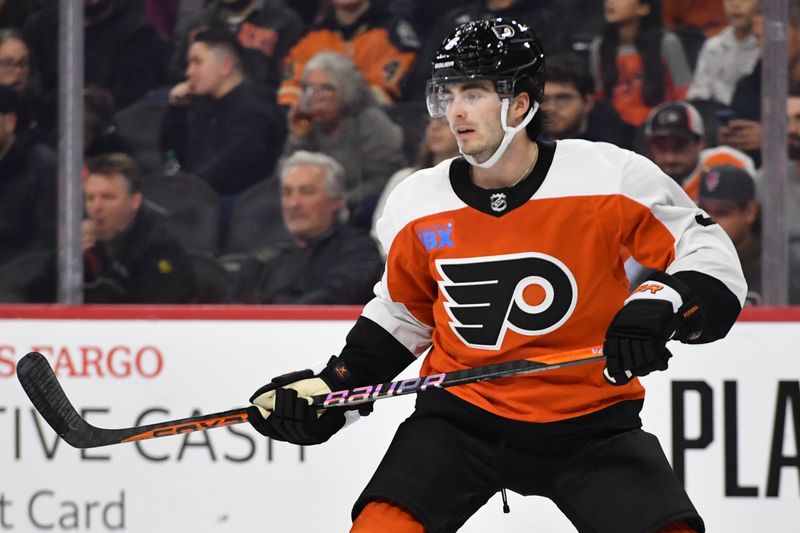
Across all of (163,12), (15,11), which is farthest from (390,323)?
(15,11)

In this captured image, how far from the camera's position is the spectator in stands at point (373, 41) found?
137 inches

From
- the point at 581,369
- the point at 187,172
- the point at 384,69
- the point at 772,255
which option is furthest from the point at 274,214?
the point at 581,369

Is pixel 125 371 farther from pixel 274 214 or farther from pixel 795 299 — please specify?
pixel 795 299

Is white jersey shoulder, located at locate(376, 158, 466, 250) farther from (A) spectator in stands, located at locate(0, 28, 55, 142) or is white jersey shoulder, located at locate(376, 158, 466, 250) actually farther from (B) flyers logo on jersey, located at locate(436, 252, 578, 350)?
(A) spectator in stands, located at locate(0, 28, 55, 142)

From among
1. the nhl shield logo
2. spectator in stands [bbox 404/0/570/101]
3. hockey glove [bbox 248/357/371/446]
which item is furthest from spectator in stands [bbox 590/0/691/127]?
hockey glove [bbox 248/357/371/446]

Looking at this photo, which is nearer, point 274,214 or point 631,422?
point 631,422

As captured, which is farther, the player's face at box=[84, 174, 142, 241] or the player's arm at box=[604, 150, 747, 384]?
the player's face at box=[84, 174, 142, 241]

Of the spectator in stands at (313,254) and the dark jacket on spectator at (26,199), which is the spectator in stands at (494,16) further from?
the dark jacket on spectator at (26,199)

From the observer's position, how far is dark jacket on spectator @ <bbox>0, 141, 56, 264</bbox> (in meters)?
3.39

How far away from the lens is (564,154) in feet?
7.12

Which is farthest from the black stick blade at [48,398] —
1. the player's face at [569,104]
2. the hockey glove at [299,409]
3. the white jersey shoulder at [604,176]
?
the player's face at [569,104]

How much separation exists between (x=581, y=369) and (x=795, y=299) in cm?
118

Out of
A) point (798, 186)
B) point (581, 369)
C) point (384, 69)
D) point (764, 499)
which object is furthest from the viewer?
point (384, 69)

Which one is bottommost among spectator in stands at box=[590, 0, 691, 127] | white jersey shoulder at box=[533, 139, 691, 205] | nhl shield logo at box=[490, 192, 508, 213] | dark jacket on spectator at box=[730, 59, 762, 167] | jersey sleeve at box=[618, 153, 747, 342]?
jersey sleeve at box=[618, 153, 747, 342]
